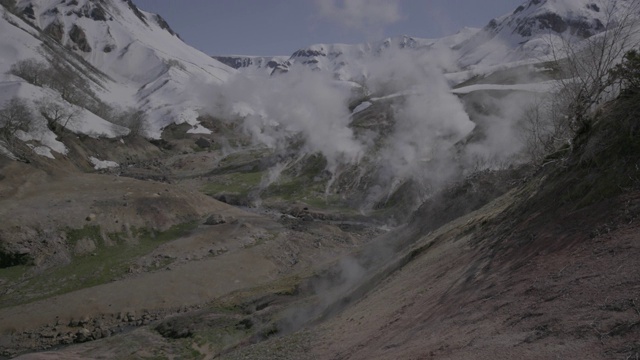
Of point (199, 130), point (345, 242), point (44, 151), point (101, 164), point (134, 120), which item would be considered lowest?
point (345, 242)

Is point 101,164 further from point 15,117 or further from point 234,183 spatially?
point 234,183

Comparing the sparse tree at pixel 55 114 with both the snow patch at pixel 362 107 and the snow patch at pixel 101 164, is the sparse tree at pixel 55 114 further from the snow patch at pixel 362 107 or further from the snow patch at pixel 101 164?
the snow patch at pixel 362 107

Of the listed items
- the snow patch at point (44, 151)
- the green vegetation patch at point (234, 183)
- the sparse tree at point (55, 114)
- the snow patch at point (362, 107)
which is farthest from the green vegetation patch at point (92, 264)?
the snow patch at point (362, 107)

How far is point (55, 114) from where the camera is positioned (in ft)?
319

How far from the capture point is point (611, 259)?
1054 centimetres

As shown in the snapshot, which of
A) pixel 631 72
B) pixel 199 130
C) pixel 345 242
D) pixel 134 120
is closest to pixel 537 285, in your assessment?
pixel 631 72

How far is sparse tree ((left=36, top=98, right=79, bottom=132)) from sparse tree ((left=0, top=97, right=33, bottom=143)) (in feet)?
12.4

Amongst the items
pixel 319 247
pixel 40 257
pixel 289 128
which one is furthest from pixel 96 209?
pixel 289 128

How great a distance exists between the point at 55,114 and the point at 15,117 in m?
12.3

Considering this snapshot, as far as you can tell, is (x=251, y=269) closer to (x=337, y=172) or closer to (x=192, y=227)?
(x=192, y=227)

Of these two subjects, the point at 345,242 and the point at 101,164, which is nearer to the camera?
the point at 345,242

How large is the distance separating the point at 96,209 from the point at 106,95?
508 feet

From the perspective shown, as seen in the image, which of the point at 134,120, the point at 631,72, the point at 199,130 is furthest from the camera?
the point at 199,130

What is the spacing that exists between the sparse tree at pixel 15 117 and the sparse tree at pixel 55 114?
12.4 feet
